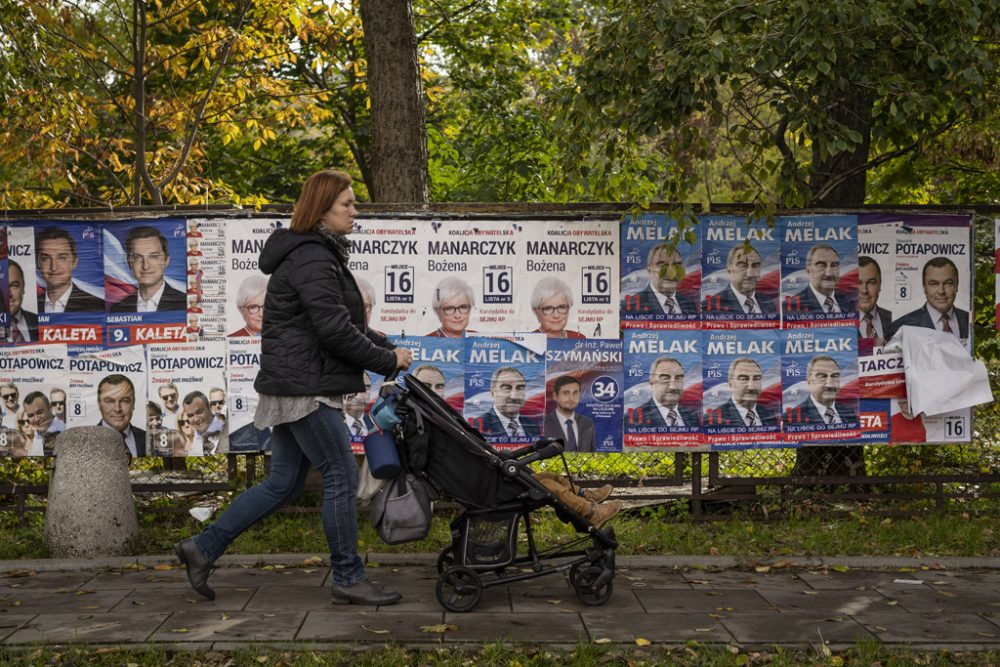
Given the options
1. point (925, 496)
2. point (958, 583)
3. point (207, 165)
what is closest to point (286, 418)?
point (958, 583)

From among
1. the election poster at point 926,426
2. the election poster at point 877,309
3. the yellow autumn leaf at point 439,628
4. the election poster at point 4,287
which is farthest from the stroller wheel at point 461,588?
the election poster at point 4,287

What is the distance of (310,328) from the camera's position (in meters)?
5.55

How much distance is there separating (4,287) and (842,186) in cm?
624

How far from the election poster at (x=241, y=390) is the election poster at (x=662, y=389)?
2.55 metres

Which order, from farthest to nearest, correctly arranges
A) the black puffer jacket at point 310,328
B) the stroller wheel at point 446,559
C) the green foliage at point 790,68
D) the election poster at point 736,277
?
the election poster at point 736,277 < the green foliage at point 790,68 < the stroller wheel at point 446,559 < the black puffer jacket at point 310,328

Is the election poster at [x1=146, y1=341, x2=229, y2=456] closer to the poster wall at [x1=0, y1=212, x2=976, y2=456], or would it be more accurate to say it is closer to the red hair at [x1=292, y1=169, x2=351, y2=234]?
the poster wall at [x1=0, y1=212, x2=976, y2=456]

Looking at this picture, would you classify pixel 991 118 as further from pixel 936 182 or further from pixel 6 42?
pixel 6 42

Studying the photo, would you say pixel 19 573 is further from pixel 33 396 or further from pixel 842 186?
pixel 842 186

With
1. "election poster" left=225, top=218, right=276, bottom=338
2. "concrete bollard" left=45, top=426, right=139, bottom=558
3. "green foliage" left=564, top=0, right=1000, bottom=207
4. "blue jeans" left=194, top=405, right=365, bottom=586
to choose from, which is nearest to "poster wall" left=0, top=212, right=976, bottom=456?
"election poster" left=225, top=218, right=276, bottom=338

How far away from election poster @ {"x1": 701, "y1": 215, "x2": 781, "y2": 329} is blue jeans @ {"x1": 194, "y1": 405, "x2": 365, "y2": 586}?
119 inches

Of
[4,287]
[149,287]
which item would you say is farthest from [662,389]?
[4,287]

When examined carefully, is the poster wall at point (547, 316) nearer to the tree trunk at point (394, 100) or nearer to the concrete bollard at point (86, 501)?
the concrete bollard at point (86, 501)

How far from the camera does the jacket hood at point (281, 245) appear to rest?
5.55 m

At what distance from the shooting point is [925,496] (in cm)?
762
